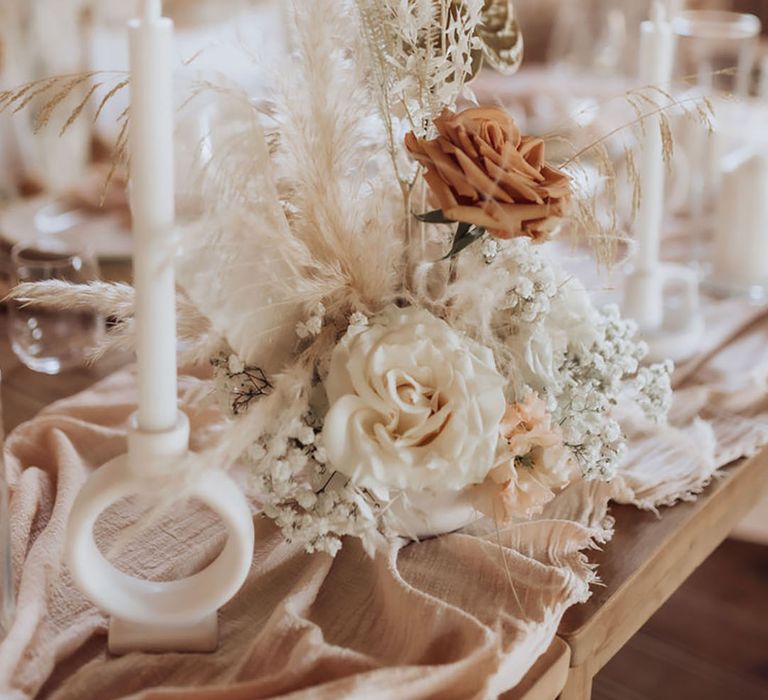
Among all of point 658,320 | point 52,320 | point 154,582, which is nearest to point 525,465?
point 154,582

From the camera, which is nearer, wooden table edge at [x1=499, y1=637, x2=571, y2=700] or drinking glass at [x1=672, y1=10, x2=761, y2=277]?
wooden table edge at [x1=499, y1=637, x2=571, y2=700]

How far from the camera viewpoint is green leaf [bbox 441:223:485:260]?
71cm

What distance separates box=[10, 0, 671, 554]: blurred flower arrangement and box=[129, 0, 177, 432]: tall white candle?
2 centimetres

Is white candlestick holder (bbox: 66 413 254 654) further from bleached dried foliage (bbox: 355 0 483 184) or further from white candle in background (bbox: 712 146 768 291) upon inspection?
white candle in background (bbox: 712 146 768 291)

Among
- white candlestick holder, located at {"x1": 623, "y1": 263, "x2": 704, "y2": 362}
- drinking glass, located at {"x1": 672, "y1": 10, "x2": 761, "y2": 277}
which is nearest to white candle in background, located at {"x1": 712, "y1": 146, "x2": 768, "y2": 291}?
drinking glass, located at {"x1": 672, "y1": 10, "x2": 761, "y2": 277}

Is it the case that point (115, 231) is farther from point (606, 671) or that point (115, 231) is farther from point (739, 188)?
point (606, 671)

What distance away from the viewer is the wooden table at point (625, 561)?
751mm

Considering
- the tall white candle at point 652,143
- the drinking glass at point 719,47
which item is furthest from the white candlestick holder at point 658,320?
the drinking glass at point 719,47

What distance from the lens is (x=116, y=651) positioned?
2.31 feet

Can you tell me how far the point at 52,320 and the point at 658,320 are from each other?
0.71 meters

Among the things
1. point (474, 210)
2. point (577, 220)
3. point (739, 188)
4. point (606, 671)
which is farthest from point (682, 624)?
point (474, 210)

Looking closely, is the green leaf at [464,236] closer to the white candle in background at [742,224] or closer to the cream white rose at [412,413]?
the cream white rose at [412,413]

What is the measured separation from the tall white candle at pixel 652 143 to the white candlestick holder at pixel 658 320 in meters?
0.02

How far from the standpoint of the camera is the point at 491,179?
0.65 metres
